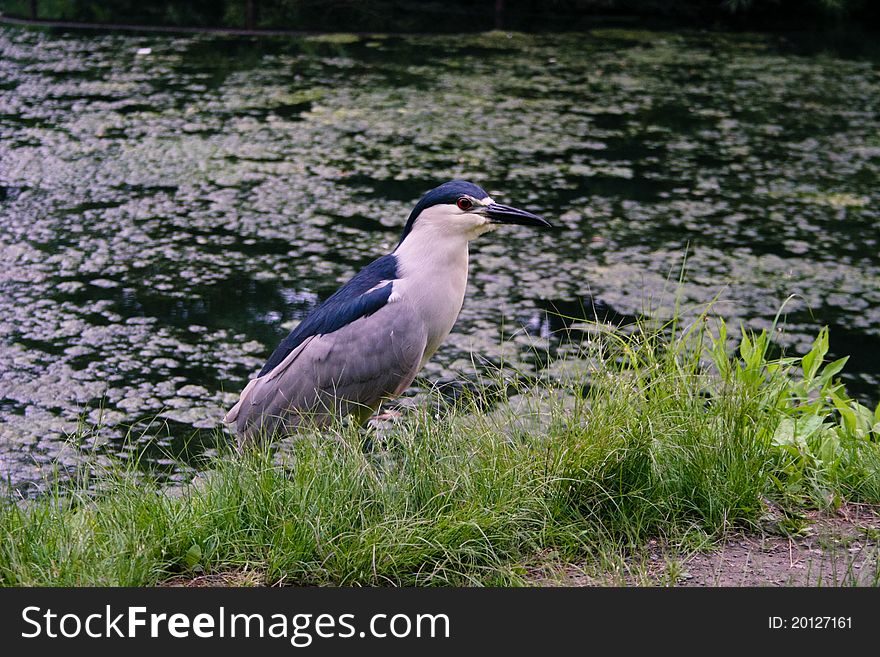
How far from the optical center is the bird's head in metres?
3.07

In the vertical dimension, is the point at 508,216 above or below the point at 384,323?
above

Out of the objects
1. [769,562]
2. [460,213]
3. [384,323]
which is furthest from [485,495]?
[460,213]

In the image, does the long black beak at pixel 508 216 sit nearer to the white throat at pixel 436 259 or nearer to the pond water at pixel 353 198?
the white throat at pixel 436 259

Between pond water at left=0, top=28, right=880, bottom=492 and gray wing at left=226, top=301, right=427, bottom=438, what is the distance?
0.94ft

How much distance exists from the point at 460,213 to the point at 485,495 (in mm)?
1023

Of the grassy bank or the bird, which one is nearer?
the grassy bank

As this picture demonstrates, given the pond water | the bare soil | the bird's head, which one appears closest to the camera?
the bare soil

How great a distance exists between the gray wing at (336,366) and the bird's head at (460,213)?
0.26m

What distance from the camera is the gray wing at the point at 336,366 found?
3.11 metres

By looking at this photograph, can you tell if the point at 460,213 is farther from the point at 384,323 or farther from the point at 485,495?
the point at 485,495

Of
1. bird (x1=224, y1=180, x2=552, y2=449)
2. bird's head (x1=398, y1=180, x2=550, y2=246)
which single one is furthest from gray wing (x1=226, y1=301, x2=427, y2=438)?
bird's head (x1=398, y1=180, x2=550, y2=246)

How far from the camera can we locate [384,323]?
3.11 metres

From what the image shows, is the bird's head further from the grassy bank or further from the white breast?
the grassy bank
